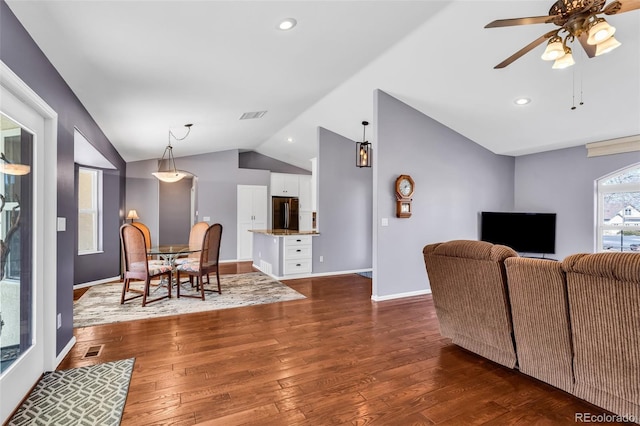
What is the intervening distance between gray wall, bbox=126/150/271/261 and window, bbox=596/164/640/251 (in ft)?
22.6

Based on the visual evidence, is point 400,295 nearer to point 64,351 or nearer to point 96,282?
point 64,351

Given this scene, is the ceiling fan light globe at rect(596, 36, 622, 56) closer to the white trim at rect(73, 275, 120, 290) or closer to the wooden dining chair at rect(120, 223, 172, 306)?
the wooden dining chair at rect(120, 223, 172, 306)

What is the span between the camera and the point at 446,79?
12.9 feet

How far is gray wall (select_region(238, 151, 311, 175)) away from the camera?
8699 mm

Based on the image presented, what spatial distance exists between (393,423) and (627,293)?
1.42m

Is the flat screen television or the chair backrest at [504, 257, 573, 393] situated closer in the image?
the chair backrest at [504, 257, 573, 393]

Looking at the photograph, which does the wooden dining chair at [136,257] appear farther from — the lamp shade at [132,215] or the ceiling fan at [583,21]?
the ceiling fan at [583,21]

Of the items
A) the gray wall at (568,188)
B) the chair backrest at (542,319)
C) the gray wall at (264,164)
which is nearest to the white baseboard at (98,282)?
the gray wall at (264,164)

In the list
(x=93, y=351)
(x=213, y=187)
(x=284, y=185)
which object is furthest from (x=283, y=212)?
(x=93, y=351)

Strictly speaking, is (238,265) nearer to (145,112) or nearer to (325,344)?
(145,112)

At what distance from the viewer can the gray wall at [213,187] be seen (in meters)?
7.30

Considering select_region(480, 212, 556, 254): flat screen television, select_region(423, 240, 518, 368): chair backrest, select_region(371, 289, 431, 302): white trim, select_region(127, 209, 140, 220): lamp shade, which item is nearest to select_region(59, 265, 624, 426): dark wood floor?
select_region(423, 240, 518, 368): chair backrest

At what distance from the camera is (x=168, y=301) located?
439 centimetres

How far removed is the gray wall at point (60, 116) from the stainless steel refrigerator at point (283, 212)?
5.06m
